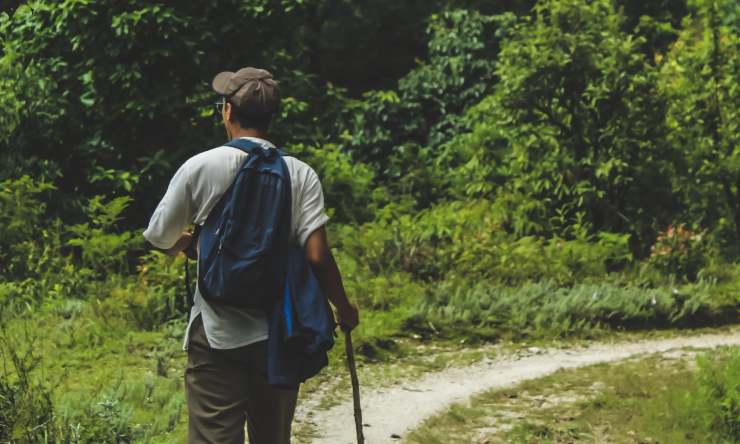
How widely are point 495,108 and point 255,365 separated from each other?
9.19 metres

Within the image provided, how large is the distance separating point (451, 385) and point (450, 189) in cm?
568

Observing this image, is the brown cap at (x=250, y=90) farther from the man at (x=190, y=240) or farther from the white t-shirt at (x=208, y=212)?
the white t-shirt at (x=208, y=212)

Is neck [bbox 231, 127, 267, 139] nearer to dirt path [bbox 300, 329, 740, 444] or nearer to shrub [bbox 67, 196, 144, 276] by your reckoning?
dirt path [bbox 300, 329, 740, 444]

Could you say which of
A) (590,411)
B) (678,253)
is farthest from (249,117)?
(678,253)

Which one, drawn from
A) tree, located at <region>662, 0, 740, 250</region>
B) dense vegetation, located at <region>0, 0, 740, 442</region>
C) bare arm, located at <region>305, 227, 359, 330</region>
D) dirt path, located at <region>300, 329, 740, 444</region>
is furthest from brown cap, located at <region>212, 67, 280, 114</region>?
tree, located at <region>662, 0, 740, 250</region>

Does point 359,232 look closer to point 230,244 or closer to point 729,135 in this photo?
point 729,135

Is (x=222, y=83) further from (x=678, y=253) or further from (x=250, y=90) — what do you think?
(x=678, y=253)

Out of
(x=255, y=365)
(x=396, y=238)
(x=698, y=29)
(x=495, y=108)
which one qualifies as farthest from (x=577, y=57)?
(x=255, y=365)

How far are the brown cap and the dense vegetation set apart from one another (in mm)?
4989

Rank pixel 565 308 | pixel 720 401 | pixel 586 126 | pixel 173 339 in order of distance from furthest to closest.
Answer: pixel 586 126, pixel 565 308, pixel 173 339, pixel 720 401

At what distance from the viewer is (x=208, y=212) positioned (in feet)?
11.5

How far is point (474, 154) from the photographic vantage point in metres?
12.9

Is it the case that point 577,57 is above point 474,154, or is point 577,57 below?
above

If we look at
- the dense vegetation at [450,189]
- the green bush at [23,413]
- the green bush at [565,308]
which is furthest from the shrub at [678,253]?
the green bush at [23,413]
